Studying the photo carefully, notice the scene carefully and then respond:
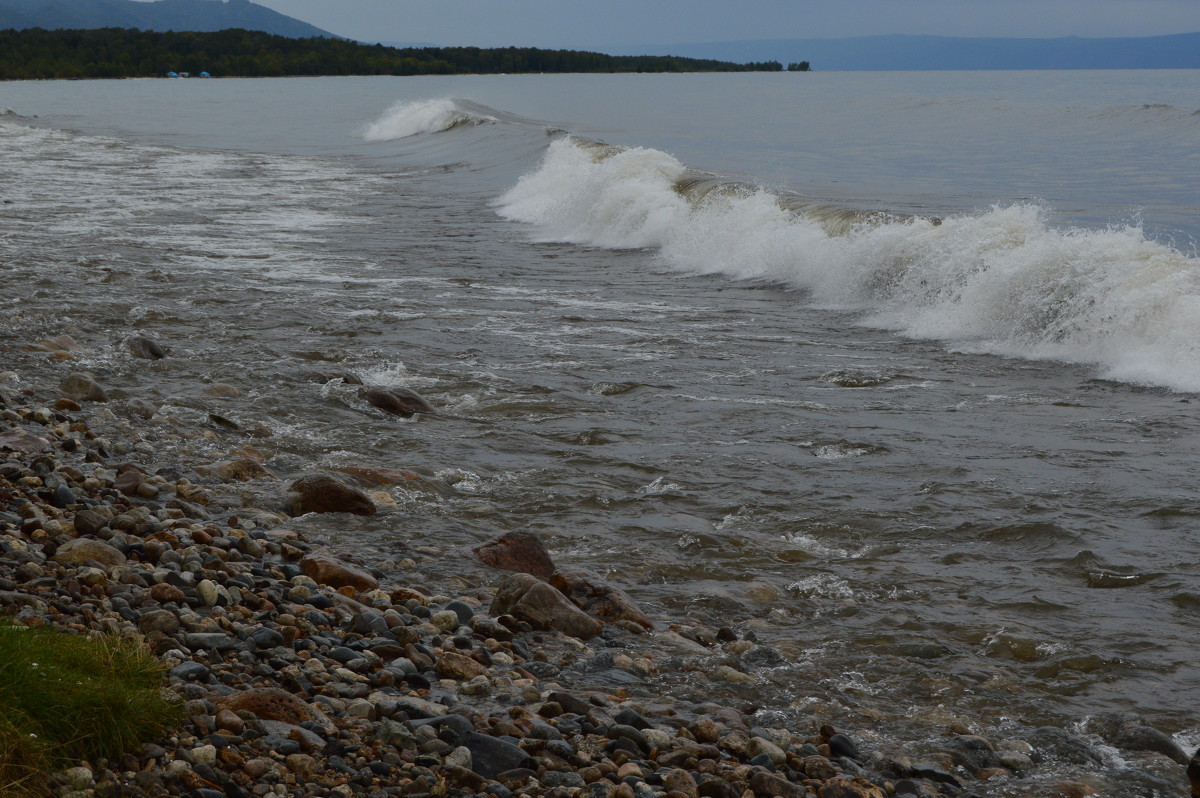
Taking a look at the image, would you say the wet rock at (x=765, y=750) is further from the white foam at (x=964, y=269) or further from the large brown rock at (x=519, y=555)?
the white foam at (x=964, y=269)

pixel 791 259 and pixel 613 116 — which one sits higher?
pixel 613 116

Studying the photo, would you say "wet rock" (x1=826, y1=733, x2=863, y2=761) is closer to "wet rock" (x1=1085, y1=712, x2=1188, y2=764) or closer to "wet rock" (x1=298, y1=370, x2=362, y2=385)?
"wet rock" (x1=1085, y1=712, x2=1188, y2=764)

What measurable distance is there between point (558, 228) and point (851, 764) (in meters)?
19.6

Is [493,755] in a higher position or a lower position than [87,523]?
lower

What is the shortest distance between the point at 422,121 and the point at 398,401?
45.3m

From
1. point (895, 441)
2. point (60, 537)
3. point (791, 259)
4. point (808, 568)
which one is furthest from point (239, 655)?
point (791, 259)

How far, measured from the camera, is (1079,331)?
41.1 feet

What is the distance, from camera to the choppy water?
5734mm

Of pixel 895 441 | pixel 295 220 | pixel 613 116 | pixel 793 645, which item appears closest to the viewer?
pixel 793 645

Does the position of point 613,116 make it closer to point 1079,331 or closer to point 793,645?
point 1079,331

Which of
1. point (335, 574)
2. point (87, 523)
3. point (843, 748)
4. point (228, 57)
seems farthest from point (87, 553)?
point (228, 57)

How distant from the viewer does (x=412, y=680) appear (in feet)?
14.4

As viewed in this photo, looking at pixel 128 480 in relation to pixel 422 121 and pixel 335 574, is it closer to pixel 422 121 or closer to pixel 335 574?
pixel 335 574

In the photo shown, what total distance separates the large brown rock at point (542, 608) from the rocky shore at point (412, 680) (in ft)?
0.04
